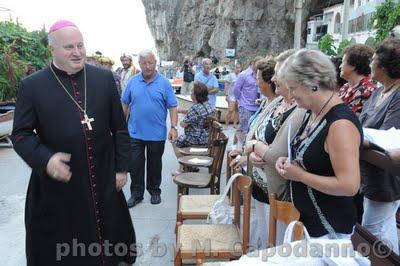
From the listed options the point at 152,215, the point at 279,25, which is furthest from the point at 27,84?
the point at 279,25

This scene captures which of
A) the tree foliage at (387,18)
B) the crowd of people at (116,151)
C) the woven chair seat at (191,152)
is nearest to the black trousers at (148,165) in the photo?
the woven chair seat at (191,152)

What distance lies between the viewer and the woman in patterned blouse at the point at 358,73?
11.1 feet

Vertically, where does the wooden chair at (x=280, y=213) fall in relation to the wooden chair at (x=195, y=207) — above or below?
above

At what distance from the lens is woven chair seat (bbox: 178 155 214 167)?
188 inches

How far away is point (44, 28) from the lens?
12742 millimetres

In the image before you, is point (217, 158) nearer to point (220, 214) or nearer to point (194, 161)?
point (194, 161)

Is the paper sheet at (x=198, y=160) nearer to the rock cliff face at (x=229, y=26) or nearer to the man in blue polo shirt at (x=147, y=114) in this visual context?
the man in blue polo shirt at (x=147, y=114)

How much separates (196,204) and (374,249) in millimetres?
1502

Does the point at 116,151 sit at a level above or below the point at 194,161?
above

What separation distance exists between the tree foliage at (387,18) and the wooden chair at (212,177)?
7.56 meters

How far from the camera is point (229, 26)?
156 feet

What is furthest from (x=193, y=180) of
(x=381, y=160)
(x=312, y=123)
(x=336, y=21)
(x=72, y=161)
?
(x=336, y=21)

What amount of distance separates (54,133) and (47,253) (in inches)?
33.0

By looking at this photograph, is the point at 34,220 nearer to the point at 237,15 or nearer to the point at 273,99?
the point at 273,99
